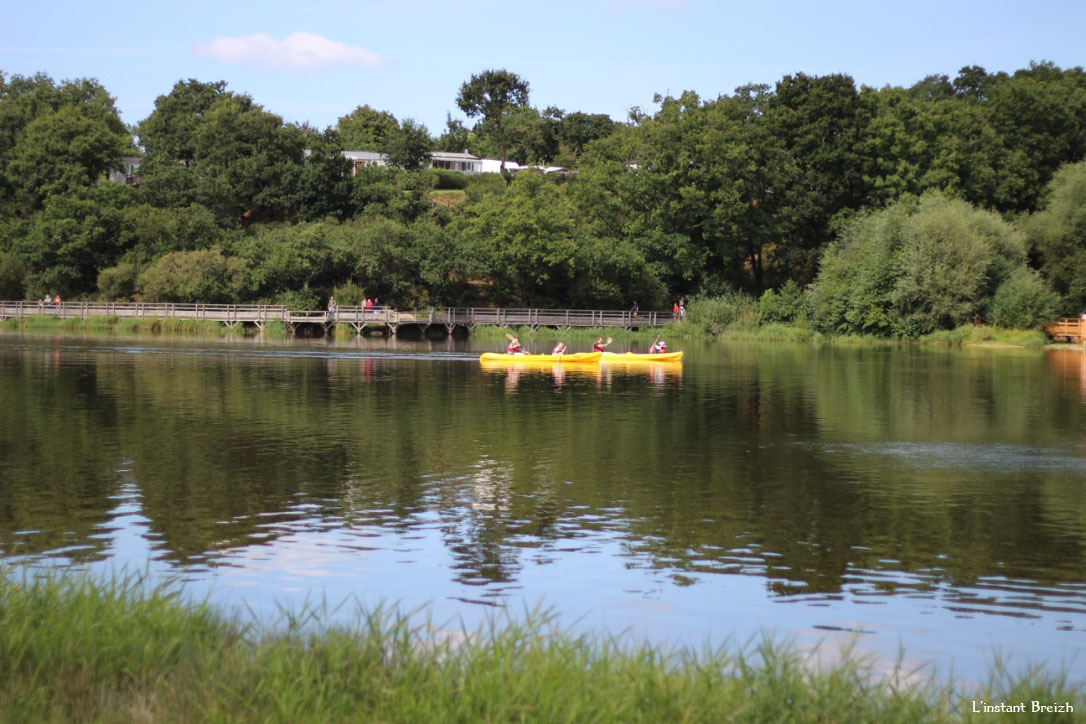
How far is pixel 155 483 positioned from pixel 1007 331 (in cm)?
6103

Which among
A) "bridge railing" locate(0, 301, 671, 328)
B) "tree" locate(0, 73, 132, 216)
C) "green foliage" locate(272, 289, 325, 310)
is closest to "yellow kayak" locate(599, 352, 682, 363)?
"bridge railing" locate(0, 301, 671, 328)

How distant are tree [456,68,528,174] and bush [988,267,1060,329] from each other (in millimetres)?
89044

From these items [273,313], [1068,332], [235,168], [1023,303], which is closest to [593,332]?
[273,313]

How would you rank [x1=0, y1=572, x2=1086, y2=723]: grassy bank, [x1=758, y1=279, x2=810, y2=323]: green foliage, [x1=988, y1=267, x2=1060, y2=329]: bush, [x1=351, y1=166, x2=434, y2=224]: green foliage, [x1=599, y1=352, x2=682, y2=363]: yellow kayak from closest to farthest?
[x1=0, y1=572, x2=1086, y2=723]: grassy bank → [x1=599, y1=352, x2=682, y2=363]: yellow kayak → [x1=988, y1=267, x2=1060, y2=329]: bush → [x1=758, y1=279, x2=810, y2=323]: green foliage → [x1=351, y1=166, x2=434, y2=224]: green foliage

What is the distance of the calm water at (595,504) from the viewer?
11.9 meters

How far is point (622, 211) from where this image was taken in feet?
307

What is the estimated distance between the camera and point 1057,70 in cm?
10350

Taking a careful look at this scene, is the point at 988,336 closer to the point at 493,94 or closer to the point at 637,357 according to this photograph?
the point at 637,357

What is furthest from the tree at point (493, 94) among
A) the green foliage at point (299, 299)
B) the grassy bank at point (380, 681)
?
the grassy bank at point (380, 681)

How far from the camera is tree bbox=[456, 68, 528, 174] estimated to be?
14788 centimetres

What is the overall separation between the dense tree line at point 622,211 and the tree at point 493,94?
4990 centimetres

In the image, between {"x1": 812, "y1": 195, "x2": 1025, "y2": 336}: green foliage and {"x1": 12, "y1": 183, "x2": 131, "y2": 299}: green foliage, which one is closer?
{"x1": 812, "y1": 195, "x2": 1025, "y2": 336}: green foliage

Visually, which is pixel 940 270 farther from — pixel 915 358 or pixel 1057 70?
pixel 1057 70

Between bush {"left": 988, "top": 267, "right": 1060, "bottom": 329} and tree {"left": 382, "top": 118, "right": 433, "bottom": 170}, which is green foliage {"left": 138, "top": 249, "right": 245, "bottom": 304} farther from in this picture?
bush {"left": 988, "top": 267, "right": 1060, "bottom": 329}
